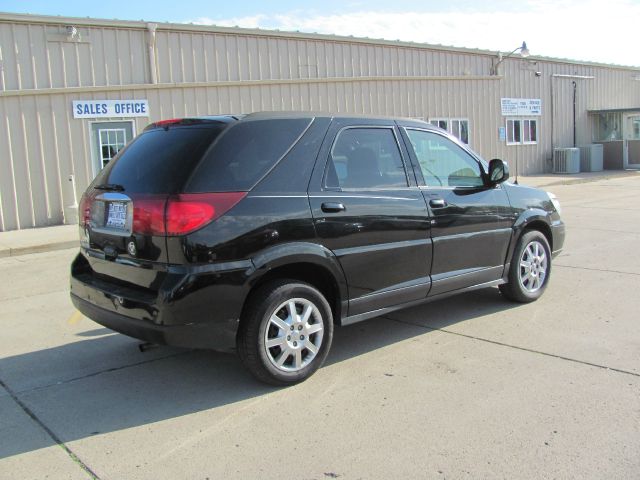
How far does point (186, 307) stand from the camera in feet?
11.9

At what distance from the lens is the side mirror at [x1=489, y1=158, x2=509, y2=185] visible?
211 inches

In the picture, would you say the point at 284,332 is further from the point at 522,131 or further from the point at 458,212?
the point at 522,131

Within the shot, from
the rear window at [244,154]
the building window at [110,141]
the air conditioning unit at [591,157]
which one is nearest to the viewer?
the rear window at [244,154]

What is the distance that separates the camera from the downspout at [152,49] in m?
14.4

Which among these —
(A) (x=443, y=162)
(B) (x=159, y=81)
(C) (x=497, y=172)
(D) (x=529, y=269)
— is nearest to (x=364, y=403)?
(A) (x=443, y=162)

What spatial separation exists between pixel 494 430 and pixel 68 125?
42.5ft

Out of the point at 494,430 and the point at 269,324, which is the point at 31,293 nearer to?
the point at 269,324

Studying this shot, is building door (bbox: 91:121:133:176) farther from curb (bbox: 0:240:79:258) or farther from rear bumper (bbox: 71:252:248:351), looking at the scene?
rear bumper (bbox: 71:252:248:351)

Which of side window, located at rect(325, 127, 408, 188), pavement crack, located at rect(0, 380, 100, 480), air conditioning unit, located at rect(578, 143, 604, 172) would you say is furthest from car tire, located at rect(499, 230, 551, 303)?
air conditioning unit, located at rect(578, 143, 604, 172)

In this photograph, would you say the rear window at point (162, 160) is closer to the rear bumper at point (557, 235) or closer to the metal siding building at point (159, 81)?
the rear bumper at point (557, 235)

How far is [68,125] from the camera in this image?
13.8 meters

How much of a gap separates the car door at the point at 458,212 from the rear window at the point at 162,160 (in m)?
1.79

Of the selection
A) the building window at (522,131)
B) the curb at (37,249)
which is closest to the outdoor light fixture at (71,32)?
the curb at (37,249)

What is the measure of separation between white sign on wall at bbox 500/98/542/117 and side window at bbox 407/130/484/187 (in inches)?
794
